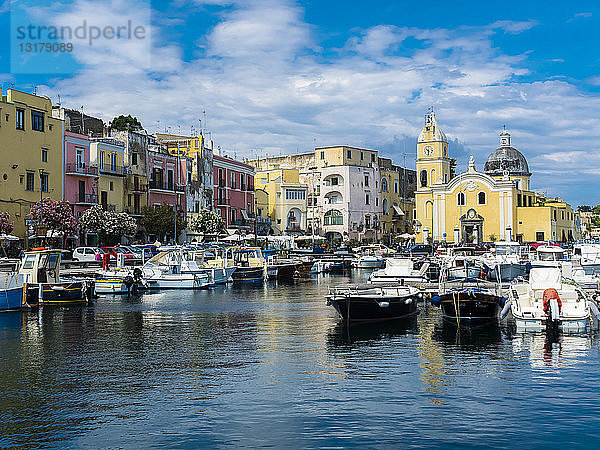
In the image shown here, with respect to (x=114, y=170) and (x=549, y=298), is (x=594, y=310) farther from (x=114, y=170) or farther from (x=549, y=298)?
(x=114, y=170)

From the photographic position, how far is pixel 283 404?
15094 mm

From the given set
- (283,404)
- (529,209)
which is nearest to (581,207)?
(529,209)

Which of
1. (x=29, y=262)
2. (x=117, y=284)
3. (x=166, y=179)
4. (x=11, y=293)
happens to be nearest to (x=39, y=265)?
(x=29, y=262)

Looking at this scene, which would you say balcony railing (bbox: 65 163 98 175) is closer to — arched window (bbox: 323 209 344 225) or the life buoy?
the life buoy

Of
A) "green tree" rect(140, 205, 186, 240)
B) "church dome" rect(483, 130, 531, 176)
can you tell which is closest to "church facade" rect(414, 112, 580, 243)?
"church dome" rect(483, 130, 531, 176)

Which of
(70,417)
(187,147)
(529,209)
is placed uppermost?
(187,147)

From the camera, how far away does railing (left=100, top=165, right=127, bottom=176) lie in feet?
191

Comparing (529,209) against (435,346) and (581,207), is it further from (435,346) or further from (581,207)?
(581,207)

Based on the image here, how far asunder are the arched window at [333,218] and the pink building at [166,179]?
114 feet

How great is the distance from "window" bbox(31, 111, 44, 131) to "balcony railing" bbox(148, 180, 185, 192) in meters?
13.1

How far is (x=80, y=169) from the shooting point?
5547 cm

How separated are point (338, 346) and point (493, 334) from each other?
18.7 ft

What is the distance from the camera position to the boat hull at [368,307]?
83.7 ft

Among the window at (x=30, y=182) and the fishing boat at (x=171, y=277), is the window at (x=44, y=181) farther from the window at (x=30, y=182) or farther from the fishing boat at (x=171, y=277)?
the fishing boat at (x=171, y=277)
